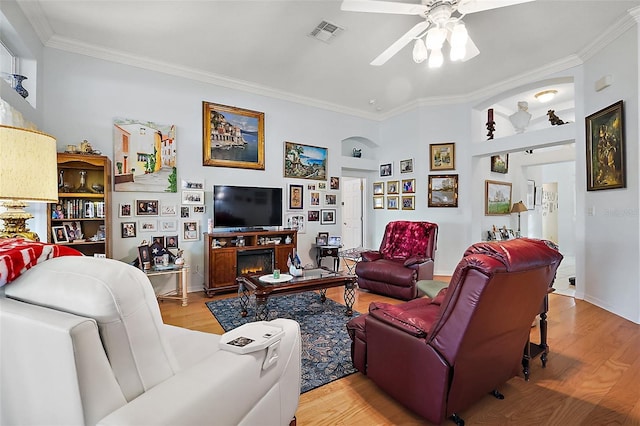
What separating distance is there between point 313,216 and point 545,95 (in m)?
4.70

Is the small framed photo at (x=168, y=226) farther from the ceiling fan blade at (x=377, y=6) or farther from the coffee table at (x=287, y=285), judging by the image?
the ceiling fan blade at (x=377, y=6)

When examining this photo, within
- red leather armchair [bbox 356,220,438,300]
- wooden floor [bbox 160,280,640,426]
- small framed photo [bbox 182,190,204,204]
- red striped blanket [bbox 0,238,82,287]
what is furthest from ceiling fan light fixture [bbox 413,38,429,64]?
small framed photo [bbox 182,190,204,204]

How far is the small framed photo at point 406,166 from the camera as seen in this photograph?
19.2 feet

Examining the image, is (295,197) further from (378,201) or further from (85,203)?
(85,203)

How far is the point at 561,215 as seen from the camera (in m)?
8.02

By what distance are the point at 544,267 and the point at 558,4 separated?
309 centimetres

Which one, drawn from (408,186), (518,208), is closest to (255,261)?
(408,186)

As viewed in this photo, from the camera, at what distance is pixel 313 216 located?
559 cm

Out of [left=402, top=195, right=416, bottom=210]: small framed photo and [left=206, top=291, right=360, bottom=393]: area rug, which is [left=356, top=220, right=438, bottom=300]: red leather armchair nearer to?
[left=206, top=291, right=360, bottom=393]: area rug

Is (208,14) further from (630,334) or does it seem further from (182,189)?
(630,334)

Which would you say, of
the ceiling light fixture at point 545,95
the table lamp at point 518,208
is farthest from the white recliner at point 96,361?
the table lamp at point 518,208

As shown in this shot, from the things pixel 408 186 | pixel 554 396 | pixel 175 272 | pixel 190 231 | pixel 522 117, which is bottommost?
pixel 554 396

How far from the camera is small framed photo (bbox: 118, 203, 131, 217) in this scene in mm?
3898

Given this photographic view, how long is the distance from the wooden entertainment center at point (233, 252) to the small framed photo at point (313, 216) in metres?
0.83
